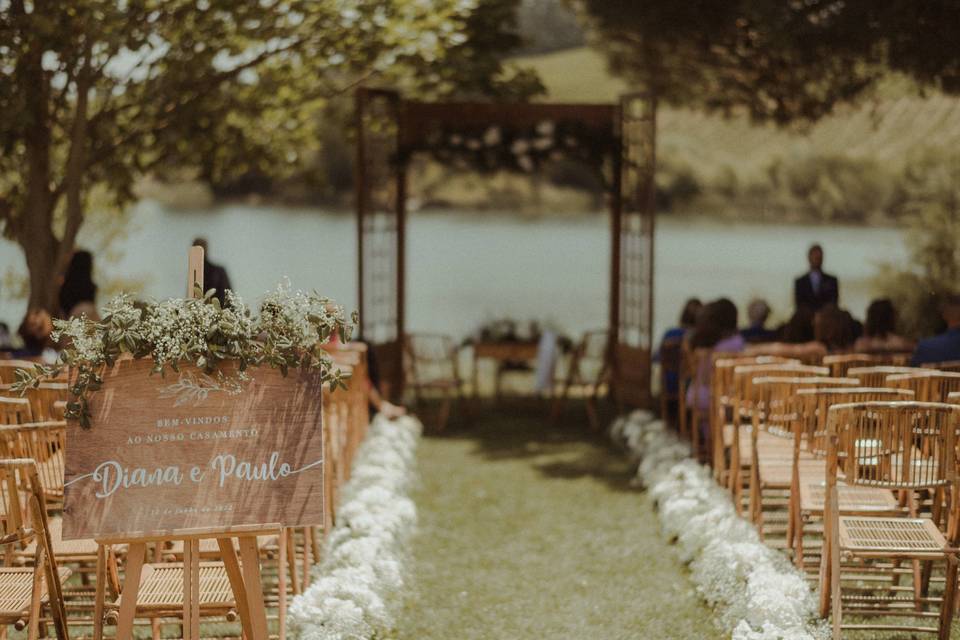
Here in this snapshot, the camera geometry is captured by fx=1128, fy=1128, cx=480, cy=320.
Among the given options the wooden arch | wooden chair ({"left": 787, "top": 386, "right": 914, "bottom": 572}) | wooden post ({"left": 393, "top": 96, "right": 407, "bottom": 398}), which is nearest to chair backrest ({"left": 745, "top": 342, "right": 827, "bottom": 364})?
wooden chair ({"left": 787, "top": 386, "right": 914, "bottom": 572})

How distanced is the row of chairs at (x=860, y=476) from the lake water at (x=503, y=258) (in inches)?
644

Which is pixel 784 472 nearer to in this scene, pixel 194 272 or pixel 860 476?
pixel 860 476

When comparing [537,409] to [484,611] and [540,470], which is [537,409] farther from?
[484,611]

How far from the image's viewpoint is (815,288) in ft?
31.7

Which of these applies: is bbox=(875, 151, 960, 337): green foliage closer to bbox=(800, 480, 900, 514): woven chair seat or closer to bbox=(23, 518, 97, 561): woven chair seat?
bbox=(800, 480, 900, 514): woven chair seat

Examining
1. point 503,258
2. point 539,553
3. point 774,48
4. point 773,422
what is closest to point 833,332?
point 773,422

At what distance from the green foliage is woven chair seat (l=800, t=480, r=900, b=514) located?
829cm

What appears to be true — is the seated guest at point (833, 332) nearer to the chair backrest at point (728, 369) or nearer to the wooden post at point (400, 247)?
the chair backrest at point (728, 369)

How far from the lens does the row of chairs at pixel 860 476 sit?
421 centimetres

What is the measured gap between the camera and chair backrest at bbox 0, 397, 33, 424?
458cm

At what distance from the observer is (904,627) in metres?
4.50

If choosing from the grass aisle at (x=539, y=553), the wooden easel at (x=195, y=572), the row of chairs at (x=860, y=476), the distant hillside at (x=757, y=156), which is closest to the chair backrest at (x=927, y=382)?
the row of chairs at (x=860, y=476)

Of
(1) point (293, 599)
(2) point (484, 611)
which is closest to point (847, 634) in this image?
(2) point (484, 611)

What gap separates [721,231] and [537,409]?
30166 mm
